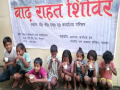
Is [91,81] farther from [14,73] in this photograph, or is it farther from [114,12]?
[14,73]

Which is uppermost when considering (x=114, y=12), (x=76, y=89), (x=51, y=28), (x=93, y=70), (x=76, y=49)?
(x=114, y=12)

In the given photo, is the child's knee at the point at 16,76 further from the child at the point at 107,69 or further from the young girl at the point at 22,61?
the child at the point at 107,69

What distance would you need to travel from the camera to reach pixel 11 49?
2.93 metres

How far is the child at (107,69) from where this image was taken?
236 centimetres

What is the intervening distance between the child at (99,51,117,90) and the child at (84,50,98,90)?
0.58 feet

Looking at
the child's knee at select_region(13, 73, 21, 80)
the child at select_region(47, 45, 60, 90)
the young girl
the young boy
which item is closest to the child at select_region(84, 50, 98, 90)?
the child at select_region(47, 45, 60, 90)

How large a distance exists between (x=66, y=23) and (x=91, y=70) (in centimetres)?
128

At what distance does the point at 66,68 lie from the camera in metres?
2.53

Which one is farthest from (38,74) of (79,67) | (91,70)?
(91,70)

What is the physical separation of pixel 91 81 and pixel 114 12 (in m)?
1.59

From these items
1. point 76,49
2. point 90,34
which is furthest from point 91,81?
point 90,34

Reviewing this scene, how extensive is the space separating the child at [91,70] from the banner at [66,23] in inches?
12.1

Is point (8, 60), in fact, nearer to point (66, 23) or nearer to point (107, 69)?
point (66, 23)

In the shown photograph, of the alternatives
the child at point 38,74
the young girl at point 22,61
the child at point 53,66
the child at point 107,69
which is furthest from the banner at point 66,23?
the child at point 38,74
